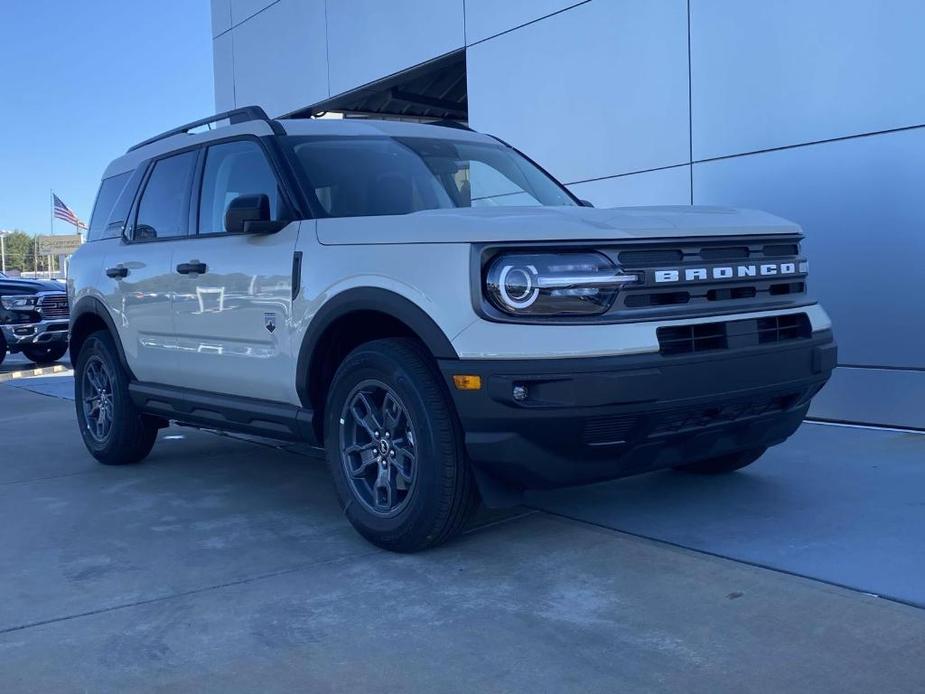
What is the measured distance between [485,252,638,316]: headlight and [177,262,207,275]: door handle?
82.9 inches

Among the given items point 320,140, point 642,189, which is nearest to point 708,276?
point 320,140

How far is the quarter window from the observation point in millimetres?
5078

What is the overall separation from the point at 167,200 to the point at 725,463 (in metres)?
3.53

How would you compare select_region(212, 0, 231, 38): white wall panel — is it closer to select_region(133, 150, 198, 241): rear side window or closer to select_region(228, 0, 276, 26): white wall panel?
select_region(228, 0, 276, 26): white wall panel

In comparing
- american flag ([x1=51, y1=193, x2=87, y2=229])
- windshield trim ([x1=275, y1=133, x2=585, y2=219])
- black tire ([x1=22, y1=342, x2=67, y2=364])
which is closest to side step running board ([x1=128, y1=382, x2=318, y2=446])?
windshield trim ([x1=275, y1=133, x2=585, y2=219])

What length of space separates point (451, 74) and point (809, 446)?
27.0ft

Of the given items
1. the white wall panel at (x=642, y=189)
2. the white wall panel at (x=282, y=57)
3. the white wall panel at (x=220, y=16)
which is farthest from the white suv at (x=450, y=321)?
the white wall panel at (x=220, y=16)

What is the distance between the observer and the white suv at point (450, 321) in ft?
12.1

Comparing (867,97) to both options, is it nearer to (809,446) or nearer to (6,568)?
(809,446)

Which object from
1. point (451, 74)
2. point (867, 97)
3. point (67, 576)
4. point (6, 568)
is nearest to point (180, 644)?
point (67, 576)

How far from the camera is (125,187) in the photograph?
6.53 metres

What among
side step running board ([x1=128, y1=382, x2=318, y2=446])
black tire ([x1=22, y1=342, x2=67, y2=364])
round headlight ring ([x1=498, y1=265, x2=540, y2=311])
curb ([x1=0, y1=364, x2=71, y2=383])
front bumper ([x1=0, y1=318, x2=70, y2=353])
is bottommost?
curb ([x1=0, y1=364, x2=71, y2=383])

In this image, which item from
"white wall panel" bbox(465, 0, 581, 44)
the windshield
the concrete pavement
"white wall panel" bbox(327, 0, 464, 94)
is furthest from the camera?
"white wall panel" bbox(327, 0, 464, 94)

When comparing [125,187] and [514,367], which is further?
[125,187]
